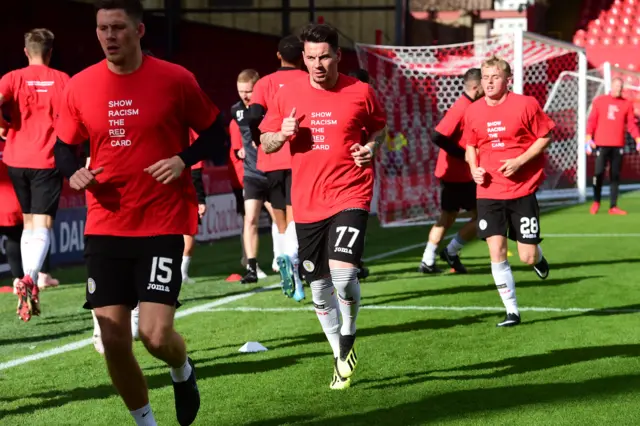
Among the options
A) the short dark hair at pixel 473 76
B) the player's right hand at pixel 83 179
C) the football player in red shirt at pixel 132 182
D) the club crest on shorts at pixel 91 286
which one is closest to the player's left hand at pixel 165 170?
the football player in red shirt at pixel 132 182

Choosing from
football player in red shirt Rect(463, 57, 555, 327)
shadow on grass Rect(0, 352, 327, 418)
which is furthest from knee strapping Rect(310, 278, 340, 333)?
football player in red shirt Rect(463, 57, 555, 327)

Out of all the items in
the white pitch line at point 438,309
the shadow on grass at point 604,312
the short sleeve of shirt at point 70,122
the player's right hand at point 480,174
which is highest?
the short sleeve of shirt at point 70,122

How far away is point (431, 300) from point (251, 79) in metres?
2.90

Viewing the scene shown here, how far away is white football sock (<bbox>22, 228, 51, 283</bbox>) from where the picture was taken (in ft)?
31.5

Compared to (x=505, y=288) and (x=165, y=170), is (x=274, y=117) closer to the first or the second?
(x=165, y=170)

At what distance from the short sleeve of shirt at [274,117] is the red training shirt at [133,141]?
65.8 inches

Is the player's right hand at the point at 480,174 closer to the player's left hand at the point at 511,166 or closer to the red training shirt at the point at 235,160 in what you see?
the player's left hand at the point at 511,166

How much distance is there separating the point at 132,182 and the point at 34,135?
17.1 feet

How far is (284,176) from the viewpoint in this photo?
11469mm

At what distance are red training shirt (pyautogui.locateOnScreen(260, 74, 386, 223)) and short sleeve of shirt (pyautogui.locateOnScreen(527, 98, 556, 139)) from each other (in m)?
2.44

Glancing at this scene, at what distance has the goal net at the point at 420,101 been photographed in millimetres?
20625

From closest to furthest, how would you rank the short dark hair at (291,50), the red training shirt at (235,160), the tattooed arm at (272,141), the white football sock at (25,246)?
the tattooed arm at (272,141) < the white football sock at (25,246) < the short dark hair at (291,50) < the red training shirt at (235,160)

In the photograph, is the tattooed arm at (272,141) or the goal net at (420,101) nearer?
the tattooed arm at (272,141)

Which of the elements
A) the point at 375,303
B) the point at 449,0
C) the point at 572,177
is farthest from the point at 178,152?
the point at 449,0
